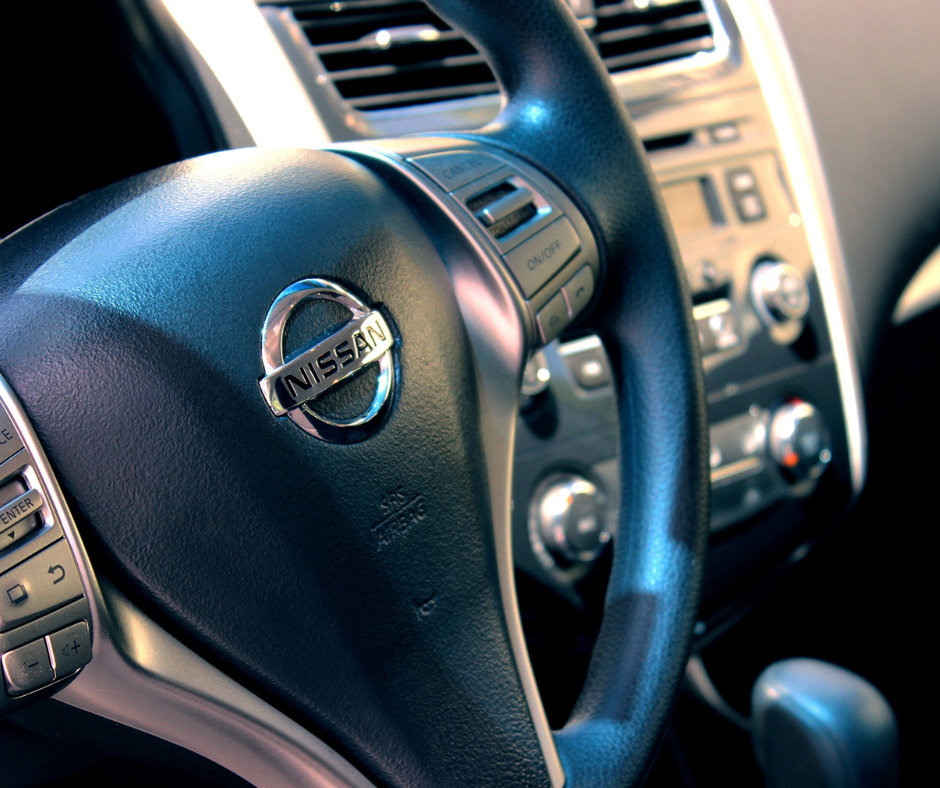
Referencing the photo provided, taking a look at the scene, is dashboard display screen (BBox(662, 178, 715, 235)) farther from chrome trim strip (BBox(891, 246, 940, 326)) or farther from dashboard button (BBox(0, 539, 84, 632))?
dashboard button (BBox(0, 539, 84, 632))

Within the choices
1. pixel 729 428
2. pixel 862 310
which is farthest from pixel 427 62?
pixel 862 310

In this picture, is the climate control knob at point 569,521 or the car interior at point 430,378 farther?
the climate control knob at point 569,521

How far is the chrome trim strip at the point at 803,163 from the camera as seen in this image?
1145 millimetres

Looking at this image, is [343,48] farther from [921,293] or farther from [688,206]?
[921,293]

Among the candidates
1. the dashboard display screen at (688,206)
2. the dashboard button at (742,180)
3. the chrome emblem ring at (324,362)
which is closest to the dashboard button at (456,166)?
the chrome emblem ring at (324,362)

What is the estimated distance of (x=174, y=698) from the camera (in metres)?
0.43

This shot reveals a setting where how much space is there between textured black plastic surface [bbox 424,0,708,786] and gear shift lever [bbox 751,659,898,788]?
27cm

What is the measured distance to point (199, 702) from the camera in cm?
43

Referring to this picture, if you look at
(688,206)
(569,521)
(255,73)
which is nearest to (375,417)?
(569,521)

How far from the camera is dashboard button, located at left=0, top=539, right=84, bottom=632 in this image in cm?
38

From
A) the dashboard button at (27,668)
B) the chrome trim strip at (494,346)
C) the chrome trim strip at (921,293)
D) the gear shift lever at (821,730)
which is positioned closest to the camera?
the dashboard button at (27,668)

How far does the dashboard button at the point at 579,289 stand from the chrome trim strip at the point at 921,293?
2.59 ft

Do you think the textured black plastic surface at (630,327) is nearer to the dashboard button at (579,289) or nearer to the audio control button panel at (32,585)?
the dashboard button at (579,289)

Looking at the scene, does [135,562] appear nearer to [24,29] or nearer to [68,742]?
[68,742]
